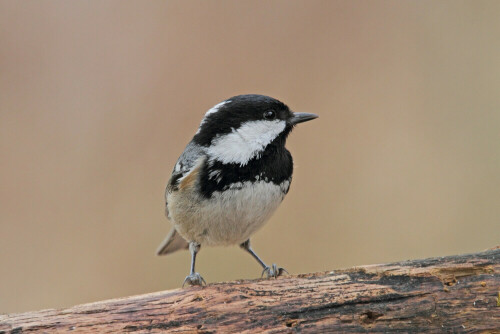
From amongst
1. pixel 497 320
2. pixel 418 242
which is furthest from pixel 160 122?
pixel 497 320

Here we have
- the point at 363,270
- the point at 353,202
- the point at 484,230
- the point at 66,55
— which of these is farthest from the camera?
the point at 66,55

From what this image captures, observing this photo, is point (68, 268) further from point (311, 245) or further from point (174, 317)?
point (174, 317)

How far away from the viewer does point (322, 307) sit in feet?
10.3

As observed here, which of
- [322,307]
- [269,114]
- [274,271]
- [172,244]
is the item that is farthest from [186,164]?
[322,307]

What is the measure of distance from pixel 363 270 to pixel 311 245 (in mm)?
2716

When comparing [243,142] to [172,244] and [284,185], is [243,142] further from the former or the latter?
[172,244]

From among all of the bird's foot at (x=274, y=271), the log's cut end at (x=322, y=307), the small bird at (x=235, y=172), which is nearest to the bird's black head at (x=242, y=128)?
the small bird at (x=235, y=172)

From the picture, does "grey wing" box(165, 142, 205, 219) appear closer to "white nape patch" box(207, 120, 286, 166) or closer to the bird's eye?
"white nape patch" box(207, 120, 286, 166)

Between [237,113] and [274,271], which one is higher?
[237,113]

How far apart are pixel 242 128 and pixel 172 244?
152 cm

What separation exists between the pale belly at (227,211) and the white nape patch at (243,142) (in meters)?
0.20

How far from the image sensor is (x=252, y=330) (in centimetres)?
310

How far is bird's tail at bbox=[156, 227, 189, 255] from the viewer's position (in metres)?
4.95

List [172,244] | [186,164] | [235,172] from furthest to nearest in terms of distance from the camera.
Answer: [172,244] → [186,164] → [235,172]
